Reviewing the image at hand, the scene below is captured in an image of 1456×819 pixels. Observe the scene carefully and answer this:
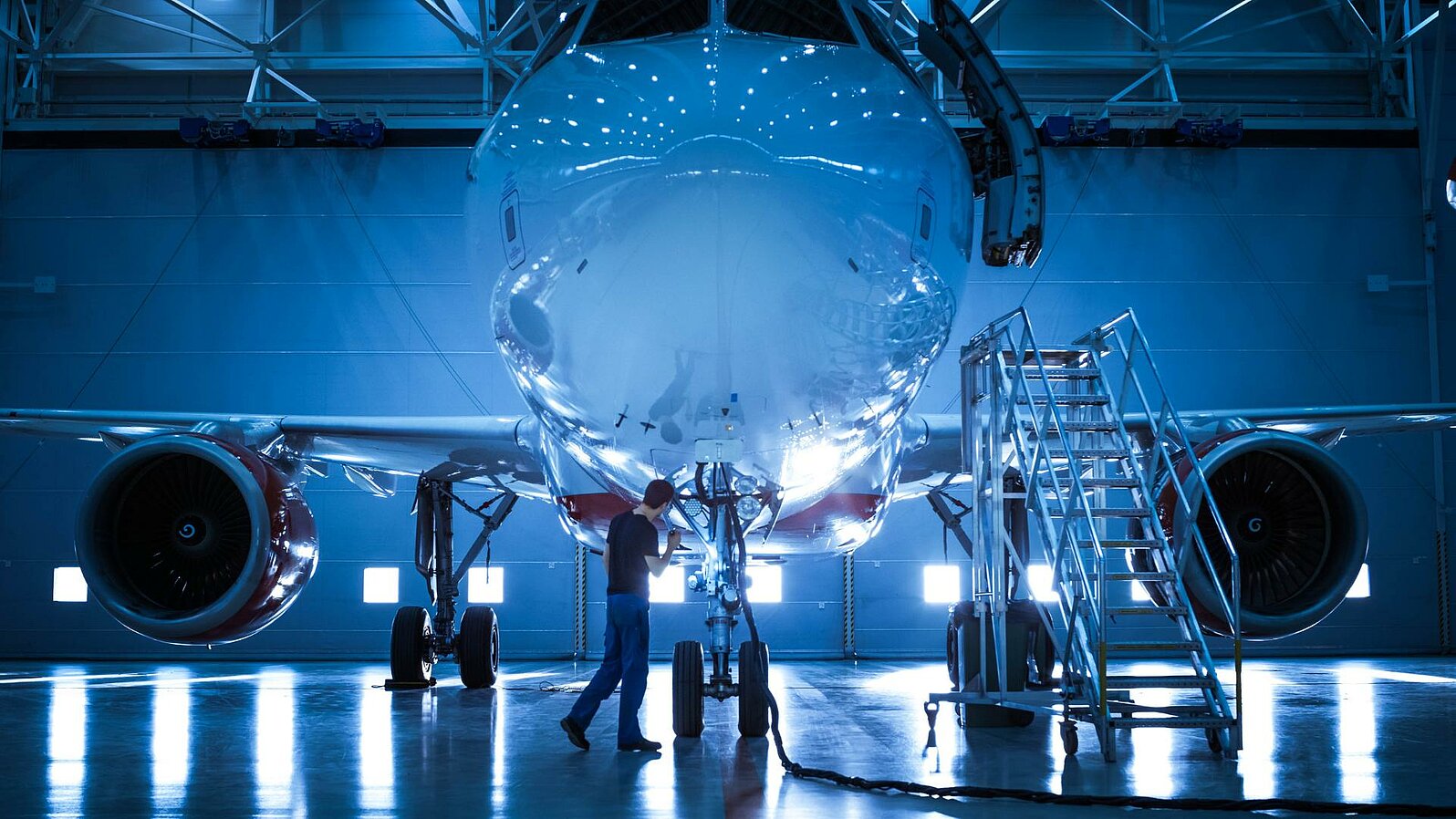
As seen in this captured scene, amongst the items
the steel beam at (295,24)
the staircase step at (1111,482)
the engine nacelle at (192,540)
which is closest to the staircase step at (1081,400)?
the staircase step at (1111,482)

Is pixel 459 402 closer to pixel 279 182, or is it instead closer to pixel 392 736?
pixel 279 182

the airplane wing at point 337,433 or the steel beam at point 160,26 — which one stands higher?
the steel beam at point 160,26

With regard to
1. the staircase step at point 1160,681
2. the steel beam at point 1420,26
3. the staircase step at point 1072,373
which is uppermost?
the steel beam at point 1420,26

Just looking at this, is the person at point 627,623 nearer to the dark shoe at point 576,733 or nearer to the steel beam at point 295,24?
the dark shoe at point 576,733

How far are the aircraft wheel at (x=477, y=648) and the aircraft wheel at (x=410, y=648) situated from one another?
1.06ft

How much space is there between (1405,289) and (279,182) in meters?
16.3

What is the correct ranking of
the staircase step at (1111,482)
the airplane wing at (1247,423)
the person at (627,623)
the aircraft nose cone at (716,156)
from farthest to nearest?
1. the airplane wing at (1247,423)
2. the staircase step at (1111,482)
3. the person at (627,623)
4. the aircraft nose cone at (716,156)

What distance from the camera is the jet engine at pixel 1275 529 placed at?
7.35m

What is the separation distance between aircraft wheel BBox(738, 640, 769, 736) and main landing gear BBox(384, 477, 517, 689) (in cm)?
485

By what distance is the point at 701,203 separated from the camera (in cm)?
450

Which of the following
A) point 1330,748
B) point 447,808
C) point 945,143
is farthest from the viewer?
point 1330,748

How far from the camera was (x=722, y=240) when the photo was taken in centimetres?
455

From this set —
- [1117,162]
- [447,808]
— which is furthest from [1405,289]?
[447,808]

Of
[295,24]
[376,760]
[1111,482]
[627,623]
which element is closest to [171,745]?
[376,760]
